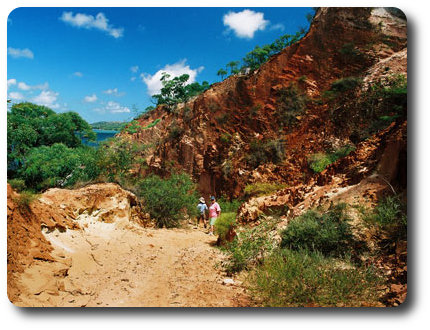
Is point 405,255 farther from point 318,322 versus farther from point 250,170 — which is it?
point 250,170

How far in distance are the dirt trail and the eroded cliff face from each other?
590cm

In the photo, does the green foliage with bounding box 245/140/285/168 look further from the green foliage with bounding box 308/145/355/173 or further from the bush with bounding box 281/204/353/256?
Result: the bush with bounding box 281/204/353/256

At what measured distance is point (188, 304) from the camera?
10.3 feet

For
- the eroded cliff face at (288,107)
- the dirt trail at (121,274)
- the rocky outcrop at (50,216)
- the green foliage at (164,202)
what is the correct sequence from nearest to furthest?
the dirt trail at (121,274) < the rocky outcrop at (50,216) < the green foliage at (164,202) < the eroded cliff face at (288,107)

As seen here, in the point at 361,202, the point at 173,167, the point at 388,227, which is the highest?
the point at 173,167

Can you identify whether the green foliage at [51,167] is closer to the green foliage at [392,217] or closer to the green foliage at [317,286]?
the green foliage at [317,286]

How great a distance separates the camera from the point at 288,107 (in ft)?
37.3

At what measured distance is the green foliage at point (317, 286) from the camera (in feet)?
9.50

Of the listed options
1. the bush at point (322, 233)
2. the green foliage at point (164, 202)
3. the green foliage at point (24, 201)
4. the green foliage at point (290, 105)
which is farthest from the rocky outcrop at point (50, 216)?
the green foliage at point (290, 105)

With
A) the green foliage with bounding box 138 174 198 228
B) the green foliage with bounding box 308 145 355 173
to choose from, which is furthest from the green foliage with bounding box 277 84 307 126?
the green foliage with bounding box 138 174 198 228

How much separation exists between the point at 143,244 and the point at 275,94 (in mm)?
8584

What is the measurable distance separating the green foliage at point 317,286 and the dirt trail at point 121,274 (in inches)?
13.0

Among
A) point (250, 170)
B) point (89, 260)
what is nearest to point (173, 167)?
point (250, 170)

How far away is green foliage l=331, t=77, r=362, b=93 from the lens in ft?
32.3
